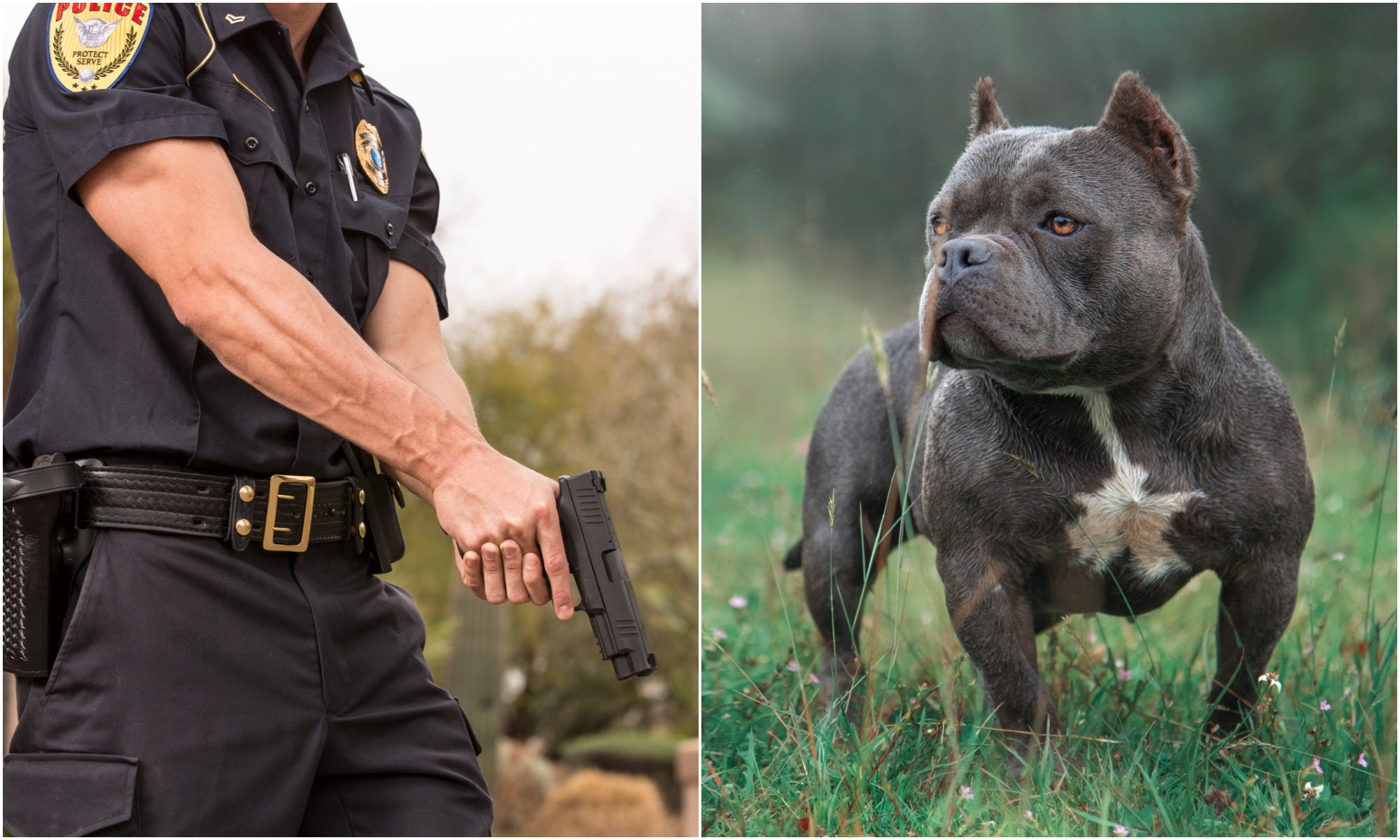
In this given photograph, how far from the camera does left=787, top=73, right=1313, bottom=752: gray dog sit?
183cm

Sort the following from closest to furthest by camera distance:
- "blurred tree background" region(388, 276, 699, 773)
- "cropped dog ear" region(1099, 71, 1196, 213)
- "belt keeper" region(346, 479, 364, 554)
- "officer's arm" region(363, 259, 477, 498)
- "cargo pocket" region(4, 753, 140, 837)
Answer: "cargo pocket" region(4, 753, 140, 837), "belt keeper" region(346, 479, 364, 554), "cropped dog ear" region(1099, 71, 1196, 213), "officer's arm" region(363, 259, 477, 498), "blurred tree background" region(388, 276, 699, 773)

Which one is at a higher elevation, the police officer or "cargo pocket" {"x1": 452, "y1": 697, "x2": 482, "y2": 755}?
the police officer

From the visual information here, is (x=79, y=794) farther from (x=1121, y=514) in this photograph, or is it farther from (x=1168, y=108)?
(x=1168, y=108)

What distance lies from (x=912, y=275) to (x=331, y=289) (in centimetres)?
112

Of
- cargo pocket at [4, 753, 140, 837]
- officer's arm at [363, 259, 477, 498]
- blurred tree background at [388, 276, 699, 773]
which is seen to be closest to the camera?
cargo pocket at [4, 753, 140, 837]

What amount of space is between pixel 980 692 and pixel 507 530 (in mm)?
928

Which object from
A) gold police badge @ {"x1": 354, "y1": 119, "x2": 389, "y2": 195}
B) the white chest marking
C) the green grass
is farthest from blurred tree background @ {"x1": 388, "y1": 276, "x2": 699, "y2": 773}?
the white chest marking

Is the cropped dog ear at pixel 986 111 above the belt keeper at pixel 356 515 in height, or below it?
above

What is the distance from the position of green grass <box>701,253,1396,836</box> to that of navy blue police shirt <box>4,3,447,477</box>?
900mm

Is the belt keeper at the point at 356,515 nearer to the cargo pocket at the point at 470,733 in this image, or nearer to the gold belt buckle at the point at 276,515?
the gold belt buckle at the point at 276,515

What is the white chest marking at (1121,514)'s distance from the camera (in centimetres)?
190

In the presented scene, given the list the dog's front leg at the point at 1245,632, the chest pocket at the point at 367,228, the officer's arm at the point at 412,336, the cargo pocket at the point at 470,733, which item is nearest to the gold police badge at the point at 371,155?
the chest pocket at the point at 367,228

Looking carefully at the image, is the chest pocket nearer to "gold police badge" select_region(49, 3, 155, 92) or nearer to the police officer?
the police officer

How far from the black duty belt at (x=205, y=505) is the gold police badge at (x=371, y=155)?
0.56 meters
